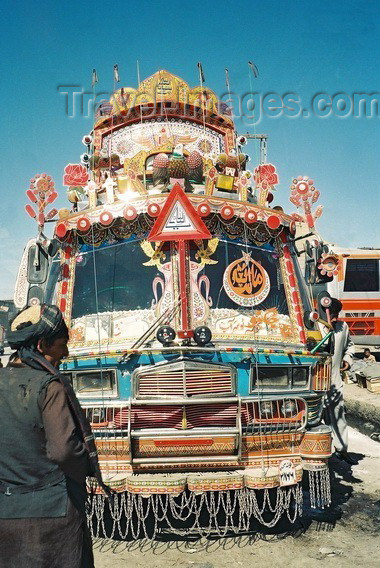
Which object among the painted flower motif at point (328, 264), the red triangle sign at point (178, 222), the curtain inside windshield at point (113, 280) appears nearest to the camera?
the red triangle sign at point (178, 222)

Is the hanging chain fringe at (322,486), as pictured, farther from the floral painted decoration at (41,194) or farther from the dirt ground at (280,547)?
the floral painted decoration at (41,194)

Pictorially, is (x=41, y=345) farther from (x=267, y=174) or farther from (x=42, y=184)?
(x=267, y=174)

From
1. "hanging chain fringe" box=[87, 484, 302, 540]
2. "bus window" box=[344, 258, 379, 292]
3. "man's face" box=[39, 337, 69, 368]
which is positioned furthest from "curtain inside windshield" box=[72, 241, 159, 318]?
"bus window" box=[344, 258, 379, 292]

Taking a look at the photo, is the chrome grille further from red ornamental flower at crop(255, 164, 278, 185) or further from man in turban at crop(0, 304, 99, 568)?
red ornamental flower at crop(255, 164, 278, 185)

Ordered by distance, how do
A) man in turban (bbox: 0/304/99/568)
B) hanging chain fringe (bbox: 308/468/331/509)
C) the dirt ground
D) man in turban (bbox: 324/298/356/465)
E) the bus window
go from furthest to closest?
1. the bus window
2. man in turban (bbox: 324/298/356/465)
3. hanging chain fringe (bbox: 308/468/331/509)
4. the dirt ground
5. man in turban (bbox: 0/304/99/568)

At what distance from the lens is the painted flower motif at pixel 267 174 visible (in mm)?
6906

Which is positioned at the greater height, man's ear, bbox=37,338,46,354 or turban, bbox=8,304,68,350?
turban, bbox=8,304,68,350

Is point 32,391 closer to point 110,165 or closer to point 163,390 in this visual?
point 163,390

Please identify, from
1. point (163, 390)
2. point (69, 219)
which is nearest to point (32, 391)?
point (163, 390)

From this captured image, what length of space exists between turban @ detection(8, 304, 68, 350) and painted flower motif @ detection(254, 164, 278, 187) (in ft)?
16.7

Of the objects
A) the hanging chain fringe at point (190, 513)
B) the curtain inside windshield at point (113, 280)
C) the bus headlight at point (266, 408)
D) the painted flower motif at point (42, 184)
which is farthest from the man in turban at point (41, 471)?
the painted flower motif at point (42, 184)

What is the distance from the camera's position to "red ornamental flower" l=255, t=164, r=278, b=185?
22.7 feet

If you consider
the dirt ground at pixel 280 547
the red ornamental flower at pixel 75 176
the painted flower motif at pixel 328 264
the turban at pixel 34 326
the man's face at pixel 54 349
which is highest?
the red ornamental flower at pixel 75 176

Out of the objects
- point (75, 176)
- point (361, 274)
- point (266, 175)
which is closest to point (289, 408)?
point (266, 175)
